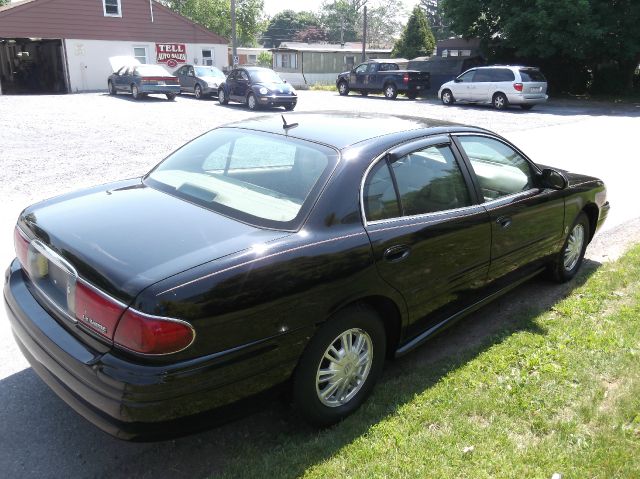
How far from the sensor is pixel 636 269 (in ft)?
17.1

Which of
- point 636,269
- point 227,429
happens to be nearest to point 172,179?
point 227,429

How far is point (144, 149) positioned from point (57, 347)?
9.37 metres

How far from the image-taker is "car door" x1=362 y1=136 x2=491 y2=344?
3176mm

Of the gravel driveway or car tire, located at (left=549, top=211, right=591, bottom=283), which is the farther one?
car tire, located at (left=549, top=211, right=591, bottom=283)

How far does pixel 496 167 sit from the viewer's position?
4.32 m

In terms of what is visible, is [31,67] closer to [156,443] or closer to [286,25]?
[156,443]

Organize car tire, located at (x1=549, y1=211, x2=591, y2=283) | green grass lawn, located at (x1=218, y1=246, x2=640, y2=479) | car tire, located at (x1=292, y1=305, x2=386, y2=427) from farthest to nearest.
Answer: car tire, located at (x1=549, y1=211, x2=591, y2=283) < car tire, located at (x1=292, y1=305, x2=386, y2=427) < green grass lawn, located at (x1=218, y1=246, x2=640, y2=479)

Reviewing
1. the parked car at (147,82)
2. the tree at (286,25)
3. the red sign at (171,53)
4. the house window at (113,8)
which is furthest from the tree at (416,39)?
the tree at (286,25)

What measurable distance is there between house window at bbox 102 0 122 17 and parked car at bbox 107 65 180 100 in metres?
8.71

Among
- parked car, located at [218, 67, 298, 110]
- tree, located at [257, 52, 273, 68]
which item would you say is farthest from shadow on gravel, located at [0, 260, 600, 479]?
tree, located at [257, 52, 273, 68]

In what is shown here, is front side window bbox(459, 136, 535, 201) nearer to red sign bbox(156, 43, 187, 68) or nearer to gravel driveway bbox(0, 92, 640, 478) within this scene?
gravel driveway bbox(0, 92, 640, 478)

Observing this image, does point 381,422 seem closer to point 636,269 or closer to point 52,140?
point 636,269

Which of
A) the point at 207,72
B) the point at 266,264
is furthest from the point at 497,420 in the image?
the point at 207,72

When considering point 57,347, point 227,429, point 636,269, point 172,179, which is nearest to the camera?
point 57,347
